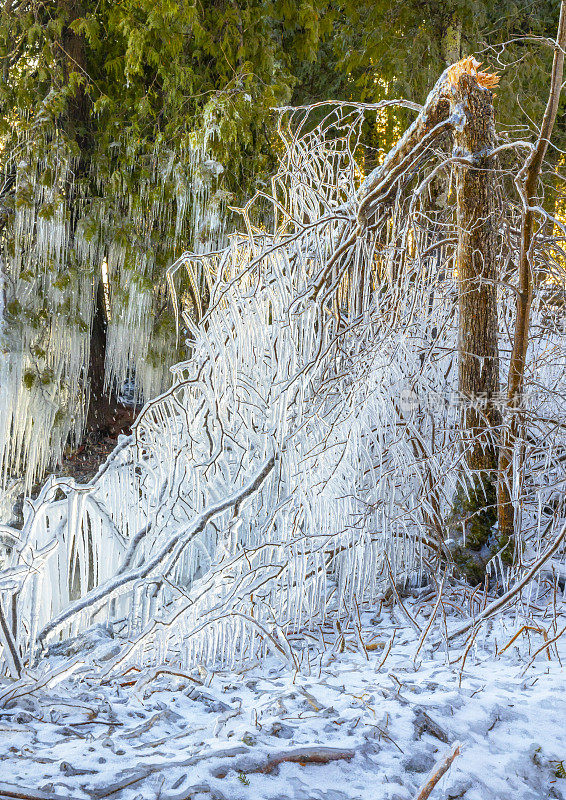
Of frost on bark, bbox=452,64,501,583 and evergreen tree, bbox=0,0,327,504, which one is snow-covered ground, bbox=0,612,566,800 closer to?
frost on bark, bbox=452,64,501,583

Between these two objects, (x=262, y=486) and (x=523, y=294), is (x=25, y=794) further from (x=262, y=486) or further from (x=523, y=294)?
(x=523, y=294)

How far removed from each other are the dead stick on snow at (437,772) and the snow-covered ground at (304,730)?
0.04 meters

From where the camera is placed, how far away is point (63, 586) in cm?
270

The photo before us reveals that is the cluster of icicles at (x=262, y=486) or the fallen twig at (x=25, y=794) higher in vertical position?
the cluster of icicles at (x=262, y=486)

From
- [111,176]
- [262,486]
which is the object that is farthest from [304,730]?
[111,176]

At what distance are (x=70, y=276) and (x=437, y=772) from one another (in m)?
5.01

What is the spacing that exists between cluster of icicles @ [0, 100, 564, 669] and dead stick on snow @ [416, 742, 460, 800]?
915 mm

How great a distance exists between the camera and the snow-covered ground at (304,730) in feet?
4.58

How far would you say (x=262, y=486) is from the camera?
255cm

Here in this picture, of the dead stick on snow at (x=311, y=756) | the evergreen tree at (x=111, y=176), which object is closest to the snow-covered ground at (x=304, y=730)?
the dead stick on snow at (x=311, y=756)

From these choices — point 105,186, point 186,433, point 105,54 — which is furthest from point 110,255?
point 186,433

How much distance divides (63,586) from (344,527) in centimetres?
116

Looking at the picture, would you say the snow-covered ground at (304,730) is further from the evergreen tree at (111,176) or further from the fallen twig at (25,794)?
the evergreen tree at (111,176)

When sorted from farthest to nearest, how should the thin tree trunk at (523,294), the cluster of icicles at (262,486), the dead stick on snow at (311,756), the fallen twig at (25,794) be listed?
the cluster of icicles at (262,486) → the thin tree trunk at (523,294) → the dead stick on snow at (311,756) → the fallen twig at (25,794)
